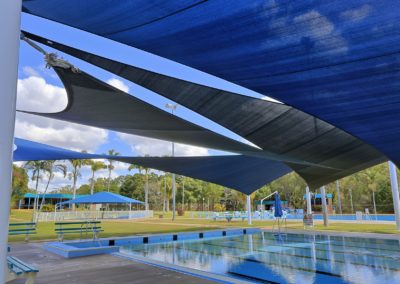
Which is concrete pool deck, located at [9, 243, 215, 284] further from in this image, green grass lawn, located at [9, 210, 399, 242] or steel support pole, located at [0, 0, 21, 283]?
green grass lawn, located at [9, 210, 399, 242]

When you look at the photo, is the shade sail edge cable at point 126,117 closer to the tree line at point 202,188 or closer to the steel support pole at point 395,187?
the steel support pole at point 395,187

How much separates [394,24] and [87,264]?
6.59 meters

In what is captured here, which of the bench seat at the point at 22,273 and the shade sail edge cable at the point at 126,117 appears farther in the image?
the shade sail edge cable at the point at 126,117

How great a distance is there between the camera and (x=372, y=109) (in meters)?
4.34

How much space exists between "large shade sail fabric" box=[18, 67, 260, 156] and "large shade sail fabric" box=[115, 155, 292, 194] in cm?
130

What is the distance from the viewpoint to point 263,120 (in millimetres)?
6469

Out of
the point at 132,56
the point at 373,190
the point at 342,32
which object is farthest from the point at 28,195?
the point at 342,32

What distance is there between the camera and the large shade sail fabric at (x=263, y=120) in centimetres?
523

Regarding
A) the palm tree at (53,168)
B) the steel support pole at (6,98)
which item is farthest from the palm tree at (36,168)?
the steel support pole at (6,98)

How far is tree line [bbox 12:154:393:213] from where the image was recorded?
33.0 metres

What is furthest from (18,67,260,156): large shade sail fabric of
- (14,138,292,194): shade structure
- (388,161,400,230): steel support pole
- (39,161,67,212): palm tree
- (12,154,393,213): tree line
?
(39,161,67,212): palm tree

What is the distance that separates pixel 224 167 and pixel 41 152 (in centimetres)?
578

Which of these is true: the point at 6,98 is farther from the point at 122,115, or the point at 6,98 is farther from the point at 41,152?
the point at 41,152

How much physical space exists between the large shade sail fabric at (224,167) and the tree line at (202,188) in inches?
881
